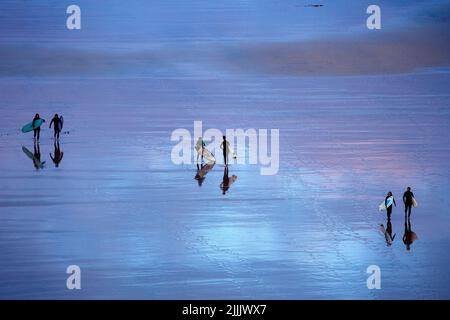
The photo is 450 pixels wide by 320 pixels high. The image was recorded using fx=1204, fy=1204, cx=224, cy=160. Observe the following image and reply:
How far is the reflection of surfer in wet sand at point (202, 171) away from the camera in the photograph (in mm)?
26202

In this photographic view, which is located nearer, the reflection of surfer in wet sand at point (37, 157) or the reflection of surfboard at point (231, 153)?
the reflection of surfer in wet sand at point (37, 157)

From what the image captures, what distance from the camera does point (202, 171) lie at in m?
27.3

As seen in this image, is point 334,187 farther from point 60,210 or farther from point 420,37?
point 420,37

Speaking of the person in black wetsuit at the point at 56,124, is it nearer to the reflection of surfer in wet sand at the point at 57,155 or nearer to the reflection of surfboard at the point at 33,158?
the reflection of surfer in wet sand at the point at 57,155

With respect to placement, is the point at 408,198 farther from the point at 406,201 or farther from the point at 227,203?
the point at 227,203

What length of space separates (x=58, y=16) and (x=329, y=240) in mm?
24681

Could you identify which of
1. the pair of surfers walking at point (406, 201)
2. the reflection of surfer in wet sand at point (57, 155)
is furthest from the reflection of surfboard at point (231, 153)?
the pair of surfers walking at point (406, 201)

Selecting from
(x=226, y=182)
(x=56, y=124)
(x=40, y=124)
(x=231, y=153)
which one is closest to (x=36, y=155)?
(x=56, y=124)

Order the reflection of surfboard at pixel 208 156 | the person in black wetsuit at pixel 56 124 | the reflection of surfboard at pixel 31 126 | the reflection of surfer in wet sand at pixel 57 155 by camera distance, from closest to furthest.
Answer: the reflection of surfer in wet sand at pixel 57 155 → the reflection of surfboard at pixel 208 156 → the person in black wetsuit at pixel 56 124 → the reflection of surfboard at pixel 31 126

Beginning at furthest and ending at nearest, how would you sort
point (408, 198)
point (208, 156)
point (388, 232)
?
point (208, 156) < point (408, 198) < point (388, 232)

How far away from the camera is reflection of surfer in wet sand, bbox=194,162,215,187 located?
86.0ft

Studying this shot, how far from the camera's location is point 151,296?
17359 millimetres

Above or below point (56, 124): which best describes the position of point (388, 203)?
below

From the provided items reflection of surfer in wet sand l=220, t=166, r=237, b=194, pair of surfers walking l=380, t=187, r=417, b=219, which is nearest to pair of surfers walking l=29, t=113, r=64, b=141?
reflection of surfer in wet sand l=220, t=166, r=237, b=194
